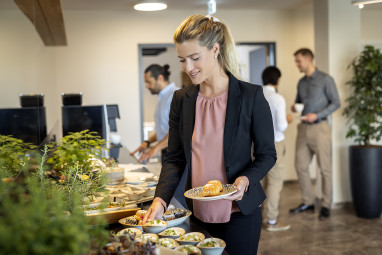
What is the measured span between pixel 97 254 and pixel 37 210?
30 centimetres

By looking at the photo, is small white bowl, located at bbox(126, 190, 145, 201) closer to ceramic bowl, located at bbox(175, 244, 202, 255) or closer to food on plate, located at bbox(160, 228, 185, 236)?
food on plate, located at bbox(160, 228, 185, 236)

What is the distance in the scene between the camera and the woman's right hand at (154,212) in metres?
1.83

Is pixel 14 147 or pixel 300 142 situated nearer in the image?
pixel 14 147

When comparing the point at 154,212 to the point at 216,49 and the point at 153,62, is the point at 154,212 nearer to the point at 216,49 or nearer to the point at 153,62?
the point at 216,49

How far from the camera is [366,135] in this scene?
5602 millimetres

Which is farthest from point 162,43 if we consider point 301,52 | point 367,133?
point 367,133

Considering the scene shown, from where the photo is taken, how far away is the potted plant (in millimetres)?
5449

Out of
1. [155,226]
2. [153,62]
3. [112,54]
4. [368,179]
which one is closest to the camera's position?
[155,226]

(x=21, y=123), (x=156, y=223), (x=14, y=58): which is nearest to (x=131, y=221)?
(x=156, y=223)

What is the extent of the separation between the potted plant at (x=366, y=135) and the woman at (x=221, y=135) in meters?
3.84

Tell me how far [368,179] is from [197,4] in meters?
3.30

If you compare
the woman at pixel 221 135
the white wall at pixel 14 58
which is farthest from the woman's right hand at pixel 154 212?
the white wall at pixel 14 58

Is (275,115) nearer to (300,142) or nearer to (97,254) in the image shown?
(300,142)

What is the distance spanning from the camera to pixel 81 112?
447cm
